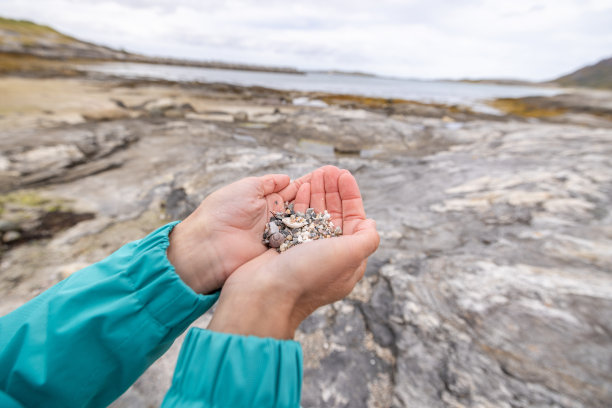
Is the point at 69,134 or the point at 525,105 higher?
the point at 525,105

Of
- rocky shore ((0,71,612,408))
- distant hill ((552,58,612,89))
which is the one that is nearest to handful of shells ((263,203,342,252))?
rocky shore ((0,71,612,408))

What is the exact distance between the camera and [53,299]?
5.97 feet

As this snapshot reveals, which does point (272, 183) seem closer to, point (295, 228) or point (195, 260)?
point (295, 228)

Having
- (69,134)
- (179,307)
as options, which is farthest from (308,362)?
(69,134)

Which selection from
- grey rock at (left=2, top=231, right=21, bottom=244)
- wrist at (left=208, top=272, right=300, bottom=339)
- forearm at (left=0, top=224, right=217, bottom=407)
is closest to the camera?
forearm at (left=0, top=224, right=217, bottom=407)

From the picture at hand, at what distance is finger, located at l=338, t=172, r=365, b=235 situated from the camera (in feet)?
10.7

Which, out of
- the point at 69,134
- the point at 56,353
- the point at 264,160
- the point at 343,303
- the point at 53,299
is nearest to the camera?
the point at 56,353

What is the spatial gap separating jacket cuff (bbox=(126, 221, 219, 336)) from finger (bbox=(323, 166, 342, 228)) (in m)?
1.87

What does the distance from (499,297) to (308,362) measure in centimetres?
238

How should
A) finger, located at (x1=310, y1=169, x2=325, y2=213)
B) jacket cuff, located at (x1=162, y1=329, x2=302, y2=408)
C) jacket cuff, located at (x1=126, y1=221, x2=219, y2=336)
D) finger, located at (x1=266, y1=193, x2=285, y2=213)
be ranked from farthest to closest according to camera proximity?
finger, located at (x1=310, y1=169, x2=325, y2=213) < finger, located at (x1=266, y1=193, x2=285, y2=213) < jacket cuff, located at (x1=126, y1=221, x2=219, y2=336) < jacket cuff, located at (x1=162, y1=329, x2=302, y2=408)

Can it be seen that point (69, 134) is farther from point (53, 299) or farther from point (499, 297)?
point (499, 297)

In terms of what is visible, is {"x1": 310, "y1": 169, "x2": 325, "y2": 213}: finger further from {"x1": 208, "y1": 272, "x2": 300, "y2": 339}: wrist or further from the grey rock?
the grey rock

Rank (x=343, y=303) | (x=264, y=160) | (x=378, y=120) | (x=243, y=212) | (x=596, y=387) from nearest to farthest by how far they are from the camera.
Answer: (x=596, y=387), (x=243, y=212), (x=343, y=303), (x=264, y=160), (x=378, y=120)

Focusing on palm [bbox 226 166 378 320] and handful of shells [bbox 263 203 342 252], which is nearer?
palm [bbox 226 166 378 320]
